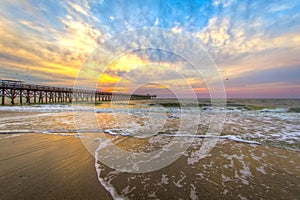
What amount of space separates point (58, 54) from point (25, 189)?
16832 mm

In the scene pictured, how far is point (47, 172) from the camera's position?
2854 millimetres

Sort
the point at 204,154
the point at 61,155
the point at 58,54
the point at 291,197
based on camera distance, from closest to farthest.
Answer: the point at 291,197 < the point at 61,155 < the point at 204,154 < the point at 58,54

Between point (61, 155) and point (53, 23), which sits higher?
point (53, 23)

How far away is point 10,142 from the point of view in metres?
4.71

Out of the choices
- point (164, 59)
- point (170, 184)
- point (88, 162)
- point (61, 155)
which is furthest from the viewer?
point (164, 59)

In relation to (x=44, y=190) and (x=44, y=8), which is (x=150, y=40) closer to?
(x=44, y=8)

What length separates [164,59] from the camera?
12.3 metres

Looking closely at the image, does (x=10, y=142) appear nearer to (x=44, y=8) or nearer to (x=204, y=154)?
(x=204, y=154)

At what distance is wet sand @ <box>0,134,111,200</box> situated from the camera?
2190mm

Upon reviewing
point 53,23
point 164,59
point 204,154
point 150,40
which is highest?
point 53,23

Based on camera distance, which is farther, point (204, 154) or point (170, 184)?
point (204, 154)

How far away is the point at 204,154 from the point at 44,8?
16.5m

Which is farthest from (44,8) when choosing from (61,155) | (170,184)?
(170,184)

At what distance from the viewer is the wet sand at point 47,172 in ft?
7.19
